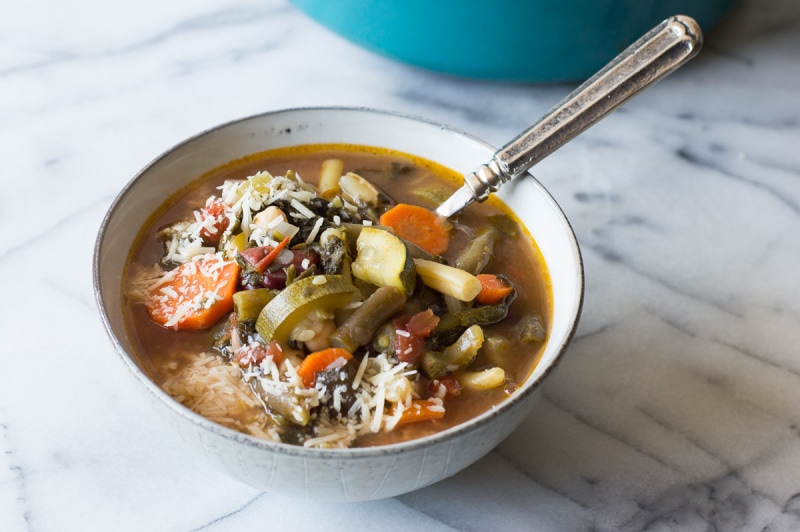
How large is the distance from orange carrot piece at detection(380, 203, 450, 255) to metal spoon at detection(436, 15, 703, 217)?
0.17 m

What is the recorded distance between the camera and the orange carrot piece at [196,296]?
6.53 feet

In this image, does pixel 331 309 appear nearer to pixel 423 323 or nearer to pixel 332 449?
pixel 423 323

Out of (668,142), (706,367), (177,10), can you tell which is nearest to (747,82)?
(668,142)

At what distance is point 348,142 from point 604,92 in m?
0.73

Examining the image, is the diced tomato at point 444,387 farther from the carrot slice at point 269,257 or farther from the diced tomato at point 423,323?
the carrot slice at point 269,257

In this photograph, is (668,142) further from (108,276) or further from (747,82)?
(108,276)

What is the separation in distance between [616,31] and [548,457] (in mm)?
1556

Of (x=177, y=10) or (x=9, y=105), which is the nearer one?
(x=9, y=105)

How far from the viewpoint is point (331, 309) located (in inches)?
75.7

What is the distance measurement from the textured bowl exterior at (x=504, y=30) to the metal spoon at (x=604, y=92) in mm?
815

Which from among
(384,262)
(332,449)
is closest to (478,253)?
(384,262)

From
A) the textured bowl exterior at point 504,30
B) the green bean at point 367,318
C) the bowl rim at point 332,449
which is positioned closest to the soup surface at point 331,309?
the green bean at point 367,318

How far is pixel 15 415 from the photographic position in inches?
84.7

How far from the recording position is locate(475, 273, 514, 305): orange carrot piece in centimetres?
207
